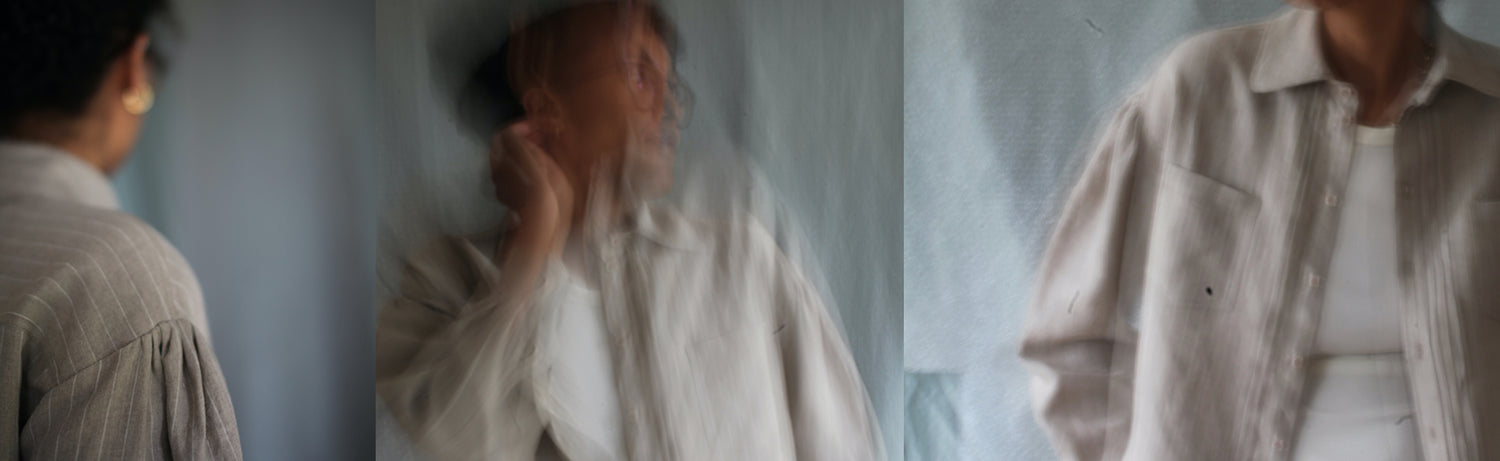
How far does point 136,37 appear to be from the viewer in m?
1.36

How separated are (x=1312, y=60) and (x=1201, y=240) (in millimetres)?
239

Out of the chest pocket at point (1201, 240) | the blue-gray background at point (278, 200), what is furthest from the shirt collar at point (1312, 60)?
the blue-gray background at point (278, 200)

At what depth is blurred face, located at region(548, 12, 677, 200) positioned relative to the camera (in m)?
1.34

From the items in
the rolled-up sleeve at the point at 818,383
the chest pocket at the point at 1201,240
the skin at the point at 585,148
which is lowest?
the rolled-up sleeve at the point at 818,383

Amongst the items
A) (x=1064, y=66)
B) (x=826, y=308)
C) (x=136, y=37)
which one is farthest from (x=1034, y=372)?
(x=136, y=37)

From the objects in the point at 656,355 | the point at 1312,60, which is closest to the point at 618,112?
the point at 656,355

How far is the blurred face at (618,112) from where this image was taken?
1.34m

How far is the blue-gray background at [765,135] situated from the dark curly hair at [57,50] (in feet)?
1.02

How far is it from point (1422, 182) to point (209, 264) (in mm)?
1426

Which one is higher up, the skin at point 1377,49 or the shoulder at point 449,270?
the skin at point 1377,49

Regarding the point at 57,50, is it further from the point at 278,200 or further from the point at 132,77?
the point at 278,200

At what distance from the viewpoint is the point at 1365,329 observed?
4.24 feet

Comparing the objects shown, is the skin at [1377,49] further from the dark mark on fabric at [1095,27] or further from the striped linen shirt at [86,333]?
the striped linen shirt at [86,333]

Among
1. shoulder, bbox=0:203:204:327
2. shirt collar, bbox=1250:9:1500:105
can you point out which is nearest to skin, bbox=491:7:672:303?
shoulder, bbox=0:203:204:327
